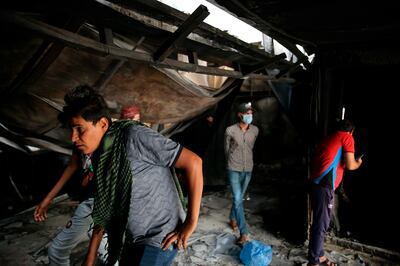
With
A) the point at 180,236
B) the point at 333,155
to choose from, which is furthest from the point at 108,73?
the point at 333,155

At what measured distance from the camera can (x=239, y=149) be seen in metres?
4.71

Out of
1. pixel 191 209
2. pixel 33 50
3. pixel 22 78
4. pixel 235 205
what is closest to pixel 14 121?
pixel 22 78

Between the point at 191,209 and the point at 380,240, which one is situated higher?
the point at 191,209

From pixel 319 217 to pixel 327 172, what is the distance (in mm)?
627

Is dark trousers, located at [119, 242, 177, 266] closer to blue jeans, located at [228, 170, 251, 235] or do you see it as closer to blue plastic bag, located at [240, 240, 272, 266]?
blue plastic bag, located at [240, 240, 272, 266]

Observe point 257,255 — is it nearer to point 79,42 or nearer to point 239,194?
point 239,194

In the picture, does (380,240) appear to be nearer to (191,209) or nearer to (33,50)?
(191,209)

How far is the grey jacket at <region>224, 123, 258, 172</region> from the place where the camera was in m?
4.71

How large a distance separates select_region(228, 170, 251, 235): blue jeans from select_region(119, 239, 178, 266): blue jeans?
281 cm

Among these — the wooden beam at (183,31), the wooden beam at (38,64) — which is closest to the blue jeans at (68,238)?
the wooden beam at (38,64)

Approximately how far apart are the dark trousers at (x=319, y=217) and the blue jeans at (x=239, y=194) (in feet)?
3.53

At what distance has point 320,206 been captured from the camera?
3820 millimetres

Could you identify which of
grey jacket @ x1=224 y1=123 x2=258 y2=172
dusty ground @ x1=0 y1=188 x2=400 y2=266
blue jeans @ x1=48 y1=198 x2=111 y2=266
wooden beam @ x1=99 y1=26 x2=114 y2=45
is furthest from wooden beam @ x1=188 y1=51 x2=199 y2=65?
dusty ground @ x1=0 y1=188 x2=400 y2=266

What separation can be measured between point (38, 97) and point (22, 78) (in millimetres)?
522
